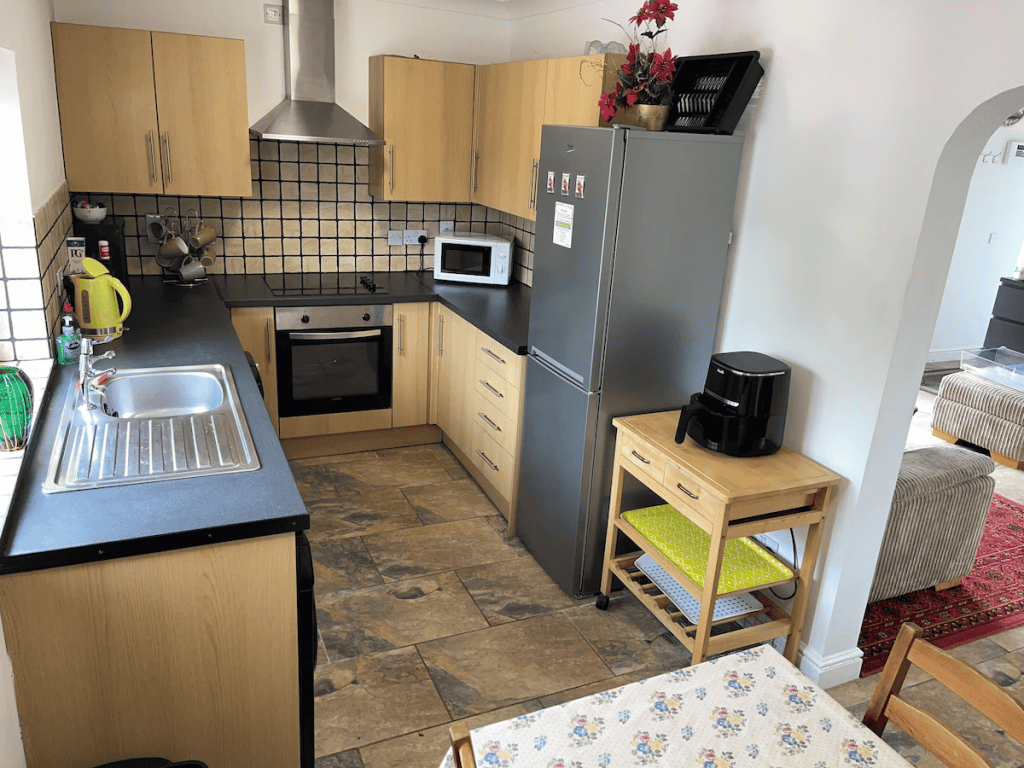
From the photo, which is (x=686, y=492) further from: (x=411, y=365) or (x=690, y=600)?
(x=411, y=365)

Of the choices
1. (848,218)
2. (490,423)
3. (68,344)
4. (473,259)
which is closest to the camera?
(848,218)

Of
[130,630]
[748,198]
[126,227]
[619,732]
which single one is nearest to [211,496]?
[130,630]

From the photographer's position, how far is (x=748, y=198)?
2832 millimetres

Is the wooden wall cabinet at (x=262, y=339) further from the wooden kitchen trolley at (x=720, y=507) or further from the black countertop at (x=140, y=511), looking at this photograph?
the wooden kitchen trolley at (x=720, y=507)

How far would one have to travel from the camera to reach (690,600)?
104 inches

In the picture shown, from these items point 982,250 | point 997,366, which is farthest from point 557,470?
point 982,250

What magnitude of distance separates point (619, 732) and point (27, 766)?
1.28 m

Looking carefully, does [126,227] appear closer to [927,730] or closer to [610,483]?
[610,483]

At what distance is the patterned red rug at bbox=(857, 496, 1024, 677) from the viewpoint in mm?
2936

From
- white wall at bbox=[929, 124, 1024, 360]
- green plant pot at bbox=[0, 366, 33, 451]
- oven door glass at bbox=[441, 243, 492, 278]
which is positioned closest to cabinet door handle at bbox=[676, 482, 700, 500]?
green plant pot at bbox=[0, 366, 33, 451]

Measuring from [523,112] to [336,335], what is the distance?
145 cm

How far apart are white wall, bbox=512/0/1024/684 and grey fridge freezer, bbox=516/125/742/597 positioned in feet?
0.60

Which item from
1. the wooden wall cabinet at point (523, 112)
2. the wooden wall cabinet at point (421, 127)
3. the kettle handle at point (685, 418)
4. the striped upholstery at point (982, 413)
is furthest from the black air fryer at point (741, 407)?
the striped upholstery at point (982, 413)

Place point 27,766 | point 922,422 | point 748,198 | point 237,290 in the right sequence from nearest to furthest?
point 27,766 < point 748,198 < point 237,290 < point 922,422
